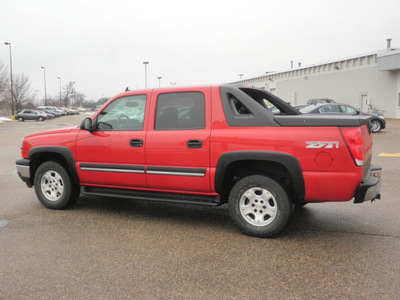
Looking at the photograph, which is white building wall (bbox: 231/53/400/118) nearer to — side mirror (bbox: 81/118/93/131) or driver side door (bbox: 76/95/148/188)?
driver side door (bbox: 76/95/148/188)

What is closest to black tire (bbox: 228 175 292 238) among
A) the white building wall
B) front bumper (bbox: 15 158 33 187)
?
front bumper (bbox: 15 158 33 187)

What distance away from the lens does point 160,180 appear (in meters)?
4.86

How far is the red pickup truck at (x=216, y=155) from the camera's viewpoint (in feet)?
13.3

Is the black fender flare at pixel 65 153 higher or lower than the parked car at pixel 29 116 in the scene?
lower

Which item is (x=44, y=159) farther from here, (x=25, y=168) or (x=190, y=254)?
(x=190, y=254)

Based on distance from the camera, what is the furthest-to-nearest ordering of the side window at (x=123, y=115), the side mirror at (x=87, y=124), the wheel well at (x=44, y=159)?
1. the wheel well at (x=44, y=159)
2. the side mirror at (x=87, y=124)
3. the side window at (x=123, y=115)

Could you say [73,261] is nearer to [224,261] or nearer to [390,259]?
[224,261]

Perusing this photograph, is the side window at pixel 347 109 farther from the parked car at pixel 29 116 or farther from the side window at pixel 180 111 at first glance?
the parked car at pixel 29 116

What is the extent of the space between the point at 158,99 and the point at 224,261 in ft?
7.57

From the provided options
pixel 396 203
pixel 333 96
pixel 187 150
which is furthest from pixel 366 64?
pixel 187 150

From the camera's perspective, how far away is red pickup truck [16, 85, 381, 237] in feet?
13.3

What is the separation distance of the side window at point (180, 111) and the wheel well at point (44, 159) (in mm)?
1765

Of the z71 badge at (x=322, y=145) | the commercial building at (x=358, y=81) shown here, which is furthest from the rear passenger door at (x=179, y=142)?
the commercial building at (x=358, y=81)

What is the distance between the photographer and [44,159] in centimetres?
595
